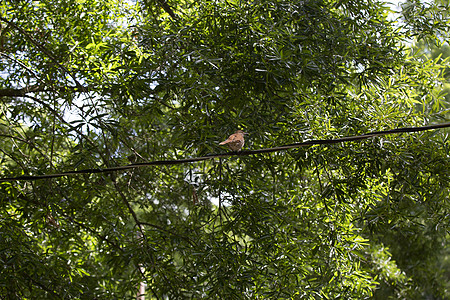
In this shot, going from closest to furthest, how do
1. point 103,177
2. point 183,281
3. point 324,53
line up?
point 324,53 < point 183,281 < point 103,177

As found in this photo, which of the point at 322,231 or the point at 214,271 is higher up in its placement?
the point at 322,231

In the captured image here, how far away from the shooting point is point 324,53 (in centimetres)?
329

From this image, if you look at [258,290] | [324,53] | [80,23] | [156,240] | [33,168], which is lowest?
[258,290]

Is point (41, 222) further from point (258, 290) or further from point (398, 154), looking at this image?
point (398, 154)

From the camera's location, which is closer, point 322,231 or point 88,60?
point 88,60

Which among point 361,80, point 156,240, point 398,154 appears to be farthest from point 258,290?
point 361,80

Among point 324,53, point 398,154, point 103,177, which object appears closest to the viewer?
point 398,154

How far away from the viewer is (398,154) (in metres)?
3.03

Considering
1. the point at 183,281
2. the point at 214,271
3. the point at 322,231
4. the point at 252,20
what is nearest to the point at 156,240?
the point at 183,281

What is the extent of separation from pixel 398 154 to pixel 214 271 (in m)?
1.51

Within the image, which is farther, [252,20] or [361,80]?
[361,80]

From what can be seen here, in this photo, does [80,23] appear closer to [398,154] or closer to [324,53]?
[324,53]

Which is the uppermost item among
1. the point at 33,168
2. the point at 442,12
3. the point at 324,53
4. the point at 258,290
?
the point at 442,12

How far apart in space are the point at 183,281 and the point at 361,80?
6.89 feet
